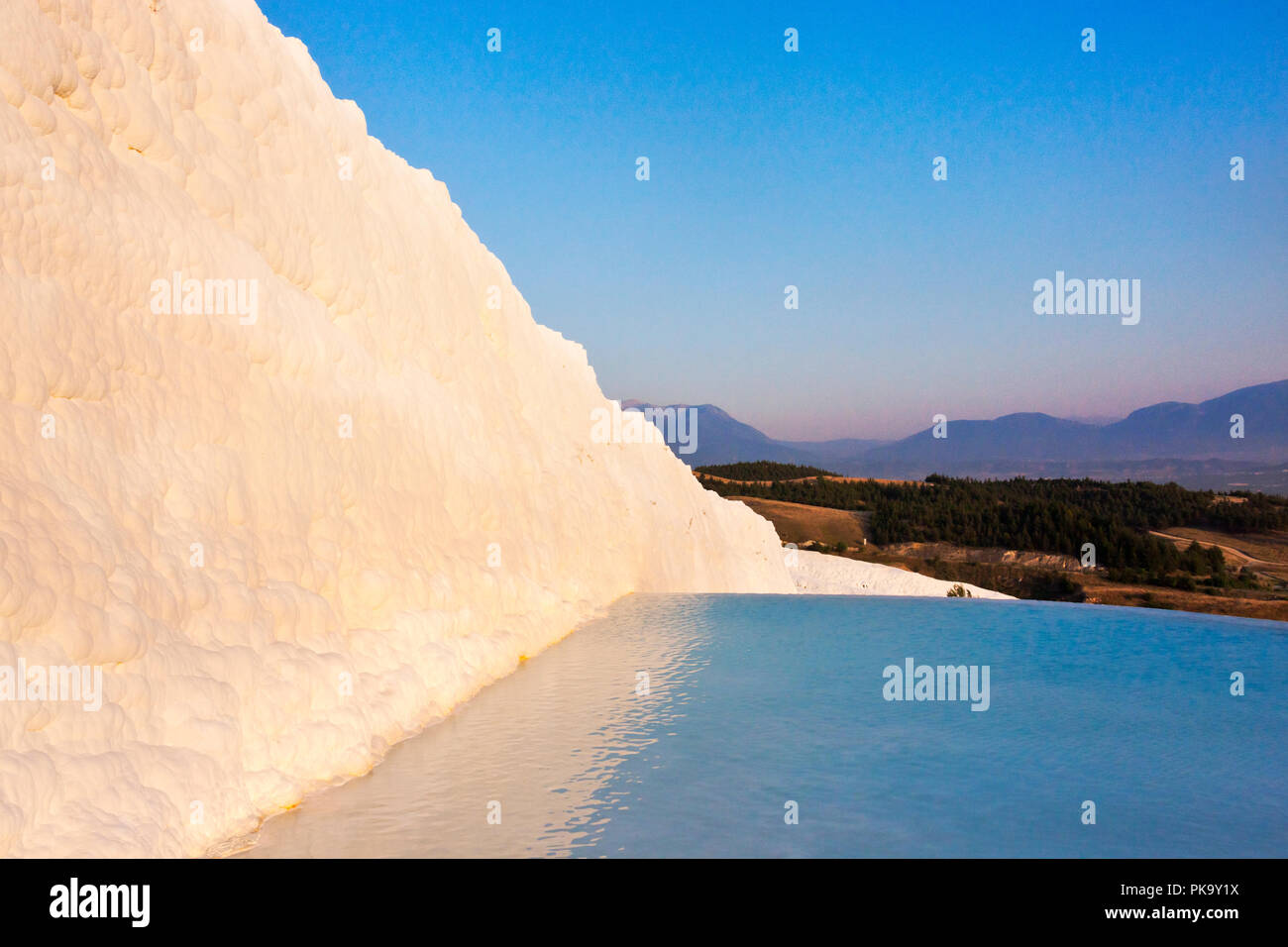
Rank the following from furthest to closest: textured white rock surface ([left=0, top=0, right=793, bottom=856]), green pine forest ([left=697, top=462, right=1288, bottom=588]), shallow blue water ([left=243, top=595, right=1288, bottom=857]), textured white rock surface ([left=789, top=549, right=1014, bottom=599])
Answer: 1. green pine forest ([left=697, top=462, right=1288, bottom=588])
2. textured white rock surface ([left=789, top=549, right=1014, bottom=599])
3. shallow blue water ([left=243, top=595, right=1288, bottom=857])
4. textured white rock surface ([left=0, top=0, right=793, bottom=856])

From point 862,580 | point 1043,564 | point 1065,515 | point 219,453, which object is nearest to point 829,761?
point 219,453

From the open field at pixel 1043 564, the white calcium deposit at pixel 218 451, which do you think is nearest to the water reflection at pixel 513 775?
the white calcium deposit at pixel 218 451

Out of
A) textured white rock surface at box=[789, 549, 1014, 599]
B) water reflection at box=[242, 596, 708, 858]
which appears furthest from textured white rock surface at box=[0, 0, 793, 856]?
textured white rock surface at box=[789, 549, 1014, 599]

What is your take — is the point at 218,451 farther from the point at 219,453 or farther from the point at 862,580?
the point at 862,580

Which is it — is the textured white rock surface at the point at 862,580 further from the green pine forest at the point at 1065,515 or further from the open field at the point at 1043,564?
Result: the green pine forest at the point at 1065,515

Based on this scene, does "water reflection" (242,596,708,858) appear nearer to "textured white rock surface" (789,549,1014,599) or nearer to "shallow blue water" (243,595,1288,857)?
"shallow blue water" (243,595,1288,857)

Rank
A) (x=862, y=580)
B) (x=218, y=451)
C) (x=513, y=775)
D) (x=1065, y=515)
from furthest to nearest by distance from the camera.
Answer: (x=1065, y=515) < (x=862, y=580) < (x=218, y=451) < (x=513, y=775)
